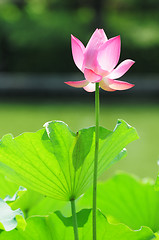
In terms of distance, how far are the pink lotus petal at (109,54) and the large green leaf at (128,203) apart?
20 centimetres

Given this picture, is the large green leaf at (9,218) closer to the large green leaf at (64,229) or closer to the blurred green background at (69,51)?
the large green leaf at (64,229)

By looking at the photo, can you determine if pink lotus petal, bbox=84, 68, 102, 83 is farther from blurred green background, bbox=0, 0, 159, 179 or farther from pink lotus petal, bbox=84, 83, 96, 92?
blurred green background, bbox=0, 0, 159, 179

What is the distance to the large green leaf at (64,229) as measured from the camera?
1.47 ft

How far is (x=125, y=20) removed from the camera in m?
9.36

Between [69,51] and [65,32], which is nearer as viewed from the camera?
[69,51]

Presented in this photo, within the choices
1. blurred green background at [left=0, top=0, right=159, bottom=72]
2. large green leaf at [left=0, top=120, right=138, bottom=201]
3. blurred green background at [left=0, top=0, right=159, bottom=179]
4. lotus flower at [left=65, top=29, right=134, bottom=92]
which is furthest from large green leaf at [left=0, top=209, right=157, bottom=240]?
blurred green background at [left=0, top=0, right=159, bottom=72]

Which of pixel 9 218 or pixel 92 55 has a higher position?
pixel 92 55

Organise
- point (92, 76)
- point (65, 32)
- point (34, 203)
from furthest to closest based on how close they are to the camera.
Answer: point (65, 32) → point (34, 203) → point (92, 76)

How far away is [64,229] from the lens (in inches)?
18.3

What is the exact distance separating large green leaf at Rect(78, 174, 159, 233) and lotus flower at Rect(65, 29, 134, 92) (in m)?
0.19

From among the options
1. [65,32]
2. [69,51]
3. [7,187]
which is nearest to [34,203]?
[7,187]

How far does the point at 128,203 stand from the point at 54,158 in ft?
0.54

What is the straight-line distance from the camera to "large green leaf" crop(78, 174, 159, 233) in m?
0.55

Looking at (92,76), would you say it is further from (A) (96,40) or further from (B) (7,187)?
(B) (7,187)
